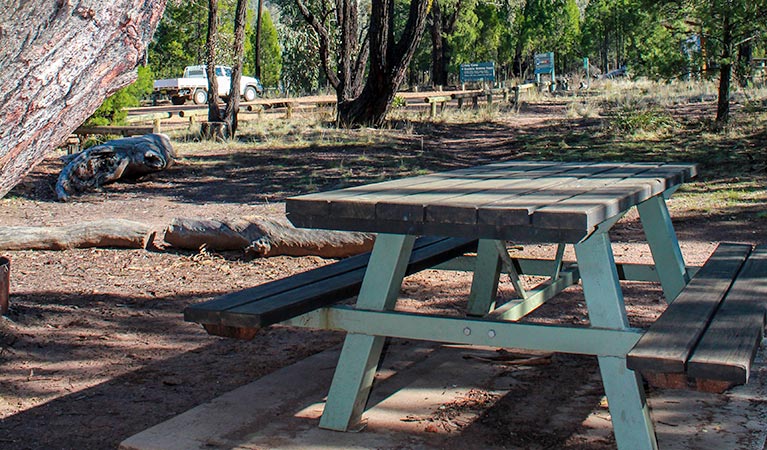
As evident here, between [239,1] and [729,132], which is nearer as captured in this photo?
[729,132]

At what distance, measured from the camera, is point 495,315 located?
412cm

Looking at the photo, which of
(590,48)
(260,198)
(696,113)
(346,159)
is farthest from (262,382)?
(590,48)

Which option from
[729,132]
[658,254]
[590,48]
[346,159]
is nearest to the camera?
Result: [658,254]

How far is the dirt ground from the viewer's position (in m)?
3.73

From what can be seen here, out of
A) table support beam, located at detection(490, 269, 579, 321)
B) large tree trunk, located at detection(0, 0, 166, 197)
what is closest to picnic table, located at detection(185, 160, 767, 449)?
table support beam, located at detection(490, 269, 579, 321)

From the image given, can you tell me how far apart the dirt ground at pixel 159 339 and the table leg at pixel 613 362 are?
31cm

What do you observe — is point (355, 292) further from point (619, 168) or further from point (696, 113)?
point (696, 113)

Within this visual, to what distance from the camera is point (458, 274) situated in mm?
6574

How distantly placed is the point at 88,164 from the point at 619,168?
8328mm

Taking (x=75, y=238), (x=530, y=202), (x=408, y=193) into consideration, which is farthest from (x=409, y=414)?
(x=75, y=238)

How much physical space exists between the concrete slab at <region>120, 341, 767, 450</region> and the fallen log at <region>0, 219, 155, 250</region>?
10.8ft

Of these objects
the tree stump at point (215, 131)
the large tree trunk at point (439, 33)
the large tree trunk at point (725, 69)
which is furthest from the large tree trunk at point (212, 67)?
the large tree trunk at point (439, 33)

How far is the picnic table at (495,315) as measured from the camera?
2848 mm

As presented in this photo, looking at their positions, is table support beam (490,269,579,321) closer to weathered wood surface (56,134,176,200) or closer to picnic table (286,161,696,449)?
picnic table (286,161,696,449)
